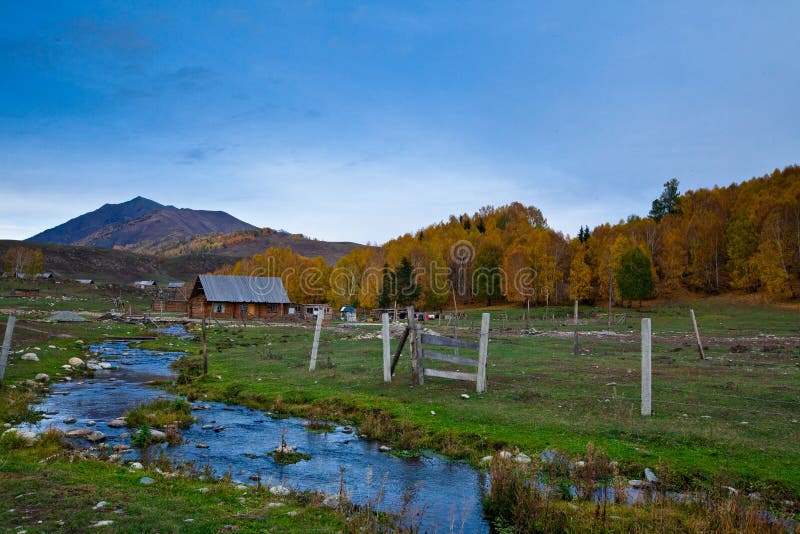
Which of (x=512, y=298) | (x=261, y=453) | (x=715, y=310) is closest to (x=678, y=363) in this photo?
(x=261, y=453)

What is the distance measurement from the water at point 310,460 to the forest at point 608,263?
65.1 meters

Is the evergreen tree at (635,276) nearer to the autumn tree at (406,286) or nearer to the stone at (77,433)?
the autumn tree at (406,286)

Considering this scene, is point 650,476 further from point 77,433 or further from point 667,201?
point 667,201

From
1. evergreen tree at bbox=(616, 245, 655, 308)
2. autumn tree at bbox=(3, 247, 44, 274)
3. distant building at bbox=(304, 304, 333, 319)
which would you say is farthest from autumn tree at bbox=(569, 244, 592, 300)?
autumn tree at bbox=(3, 247, 44, 274)

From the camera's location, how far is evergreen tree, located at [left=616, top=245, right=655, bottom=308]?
87.9m

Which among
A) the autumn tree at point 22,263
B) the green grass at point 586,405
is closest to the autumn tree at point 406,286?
the green grass at point 586,405

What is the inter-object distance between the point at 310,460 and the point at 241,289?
257 ft

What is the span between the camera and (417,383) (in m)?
18.5

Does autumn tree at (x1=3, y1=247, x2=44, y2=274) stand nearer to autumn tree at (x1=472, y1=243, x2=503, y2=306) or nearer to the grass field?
autumn tree at (x1=472, y1=243, x2=503, y2=306)

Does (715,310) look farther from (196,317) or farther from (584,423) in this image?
(196,317)

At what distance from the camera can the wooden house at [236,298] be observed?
8244 centimetres

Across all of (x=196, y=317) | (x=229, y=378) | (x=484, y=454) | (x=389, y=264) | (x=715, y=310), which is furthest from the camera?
(x=389, y=264)

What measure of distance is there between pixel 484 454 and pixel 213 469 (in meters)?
6.16

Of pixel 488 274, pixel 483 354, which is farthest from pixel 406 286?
pixel 483 354
